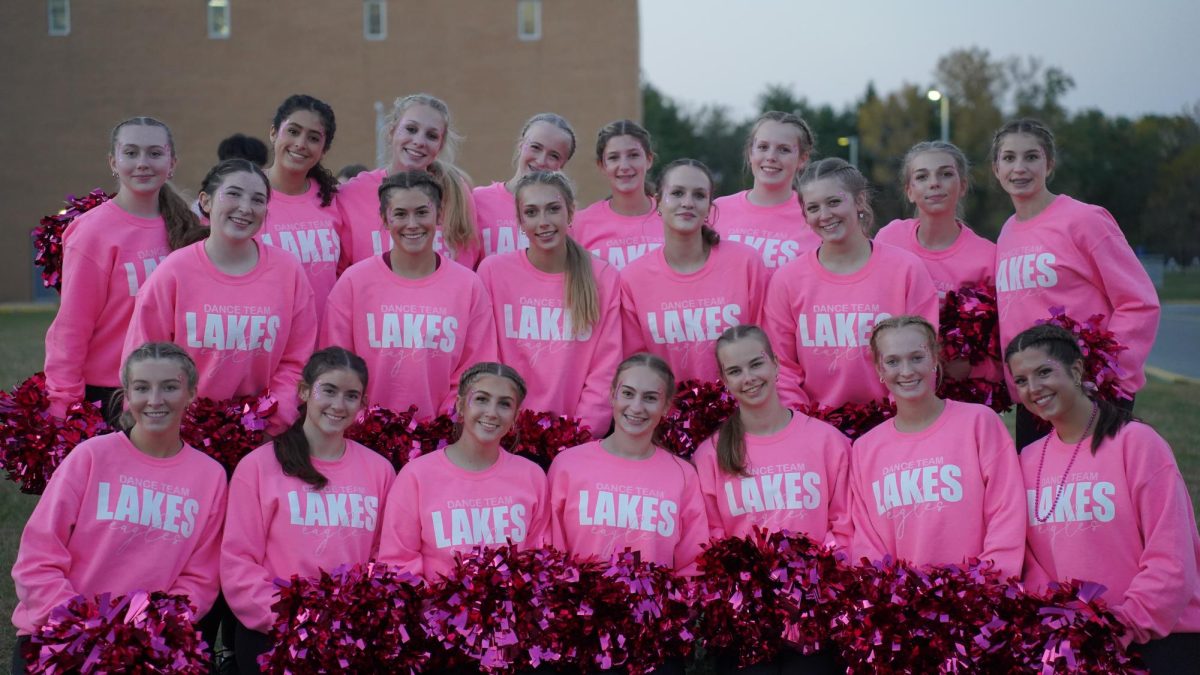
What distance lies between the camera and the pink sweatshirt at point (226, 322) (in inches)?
176

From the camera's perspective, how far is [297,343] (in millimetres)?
4680

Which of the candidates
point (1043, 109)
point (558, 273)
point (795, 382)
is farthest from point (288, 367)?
point (1043, 109)

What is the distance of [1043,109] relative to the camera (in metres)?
49.9

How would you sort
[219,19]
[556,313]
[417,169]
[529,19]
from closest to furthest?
[556,313], [417,169], [529,19], [219,19]

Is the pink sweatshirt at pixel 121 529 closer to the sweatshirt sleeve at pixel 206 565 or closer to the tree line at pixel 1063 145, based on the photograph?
the sweatshirt sleeve at pixel 206 565

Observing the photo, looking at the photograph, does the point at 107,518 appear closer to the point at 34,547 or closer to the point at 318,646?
the point at 34,547

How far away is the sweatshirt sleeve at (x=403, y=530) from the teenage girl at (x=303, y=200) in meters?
1.25

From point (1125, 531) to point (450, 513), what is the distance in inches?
92.0

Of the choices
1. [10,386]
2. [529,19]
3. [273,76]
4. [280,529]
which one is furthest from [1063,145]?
[280,529]

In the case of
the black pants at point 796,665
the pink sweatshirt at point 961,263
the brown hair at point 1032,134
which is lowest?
Result: the black pants at point 796,665

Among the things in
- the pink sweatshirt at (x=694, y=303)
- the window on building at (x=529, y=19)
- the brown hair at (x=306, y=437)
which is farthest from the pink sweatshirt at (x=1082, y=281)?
the window on building at (x=529, y=19)

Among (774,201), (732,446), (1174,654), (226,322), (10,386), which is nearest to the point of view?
(1174,654)

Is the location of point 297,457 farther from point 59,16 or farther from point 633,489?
point 59,16

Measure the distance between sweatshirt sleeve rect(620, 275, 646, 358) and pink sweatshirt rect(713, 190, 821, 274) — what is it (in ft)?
2.36
